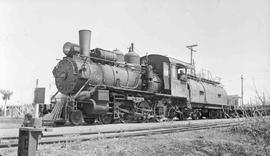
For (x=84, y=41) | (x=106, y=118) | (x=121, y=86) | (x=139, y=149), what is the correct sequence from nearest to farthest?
(x=139, y=149) < (x=84, y=41) < (x=106, y=118) < (x=121, y=86)

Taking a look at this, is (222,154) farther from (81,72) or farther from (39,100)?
(81,72)

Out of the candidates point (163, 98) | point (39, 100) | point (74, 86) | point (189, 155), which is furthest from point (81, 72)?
point (39, 100)

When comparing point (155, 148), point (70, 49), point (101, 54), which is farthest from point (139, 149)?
point (101, 54)

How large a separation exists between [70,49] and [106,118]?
161 inches

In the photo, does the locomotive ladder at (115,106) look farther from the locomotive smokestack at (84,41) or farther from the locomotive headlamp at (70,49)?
the locomotive headlamp at (70,49)

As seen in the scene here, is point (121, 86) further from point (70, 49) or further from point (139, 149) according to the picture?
point (139, 149)

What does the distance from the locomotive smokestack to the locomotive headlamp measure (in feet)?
0.88

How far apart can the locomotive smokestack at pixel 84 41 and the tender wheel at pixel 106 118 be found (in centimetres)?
337

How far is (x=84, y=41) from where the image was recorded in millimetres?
14320

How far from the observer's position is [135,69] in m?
17.1

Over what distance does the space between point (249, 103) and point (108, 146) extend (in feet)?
14.7

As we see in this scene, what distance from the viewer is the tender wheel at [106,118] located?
1418 centimetres

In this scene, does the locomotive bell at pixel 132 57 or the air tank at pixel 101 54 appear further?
the locomotive bell at pixel 132 57

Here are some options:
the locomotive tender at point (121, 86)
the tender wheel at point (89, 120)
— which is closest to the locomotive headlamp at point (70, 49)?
the locomotive tender at point (121, 86)
